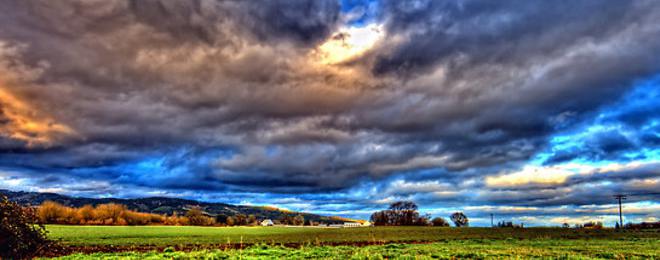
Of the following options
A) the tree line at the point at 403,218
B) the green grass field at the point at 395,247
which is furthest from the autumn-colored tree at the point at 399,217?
the green grass field at the point at 395,247

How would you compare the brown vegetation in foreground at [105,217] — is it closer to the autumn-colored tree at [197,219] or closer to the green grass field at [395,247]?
the autumn-colored tree at [197,219]

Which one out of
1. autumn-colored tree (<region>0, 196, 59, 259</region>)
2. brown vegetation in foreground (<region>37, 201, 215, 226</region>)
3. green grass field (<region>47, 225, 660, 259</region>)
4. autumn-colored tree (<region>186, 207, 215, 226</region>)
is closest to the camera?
green grass field (<region>47, 225, 660, 259</region>)

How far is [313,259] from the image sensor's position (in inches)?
1113

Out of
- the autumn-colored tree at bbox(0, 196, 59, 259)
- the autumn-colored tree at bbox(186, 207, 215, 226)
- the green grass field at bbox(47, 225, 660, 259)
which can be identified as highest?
the autumn-colored tree at bbox(0, 196, 59, 259)

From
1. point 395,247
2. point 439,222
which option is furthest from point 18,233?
point 439,222

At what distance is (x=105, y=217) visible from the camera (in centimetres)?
16912

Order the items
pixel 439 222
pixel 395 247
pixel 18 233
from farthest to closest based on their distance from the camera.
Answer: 1. pixel 439 222
2. pixel 395 247
3. pixel 18 233

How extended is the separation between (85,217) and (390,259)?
168434 mm

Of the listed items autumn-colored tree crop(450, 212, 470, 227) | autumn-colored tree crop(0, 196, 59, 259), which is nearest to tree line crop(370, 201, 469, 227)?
autumn-colored tree crop(450, 212, 470, 227)

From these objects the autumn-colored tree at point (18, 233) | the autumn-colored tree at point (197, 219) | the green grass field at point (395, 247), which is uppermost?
the autumn-colored tree at point (18, 233)

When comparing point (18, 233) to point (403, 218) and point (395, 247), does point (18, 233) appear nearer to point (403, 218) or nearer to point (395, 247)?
point (395, 247)

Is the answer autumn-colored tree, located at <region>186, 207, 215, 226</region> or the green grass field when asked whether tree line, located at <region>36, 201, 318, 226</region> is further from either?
the green grass field

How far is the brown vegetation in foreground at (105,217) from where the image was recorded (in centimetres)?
15375

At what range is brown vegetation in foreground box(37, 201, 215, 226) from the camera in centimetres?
15375
